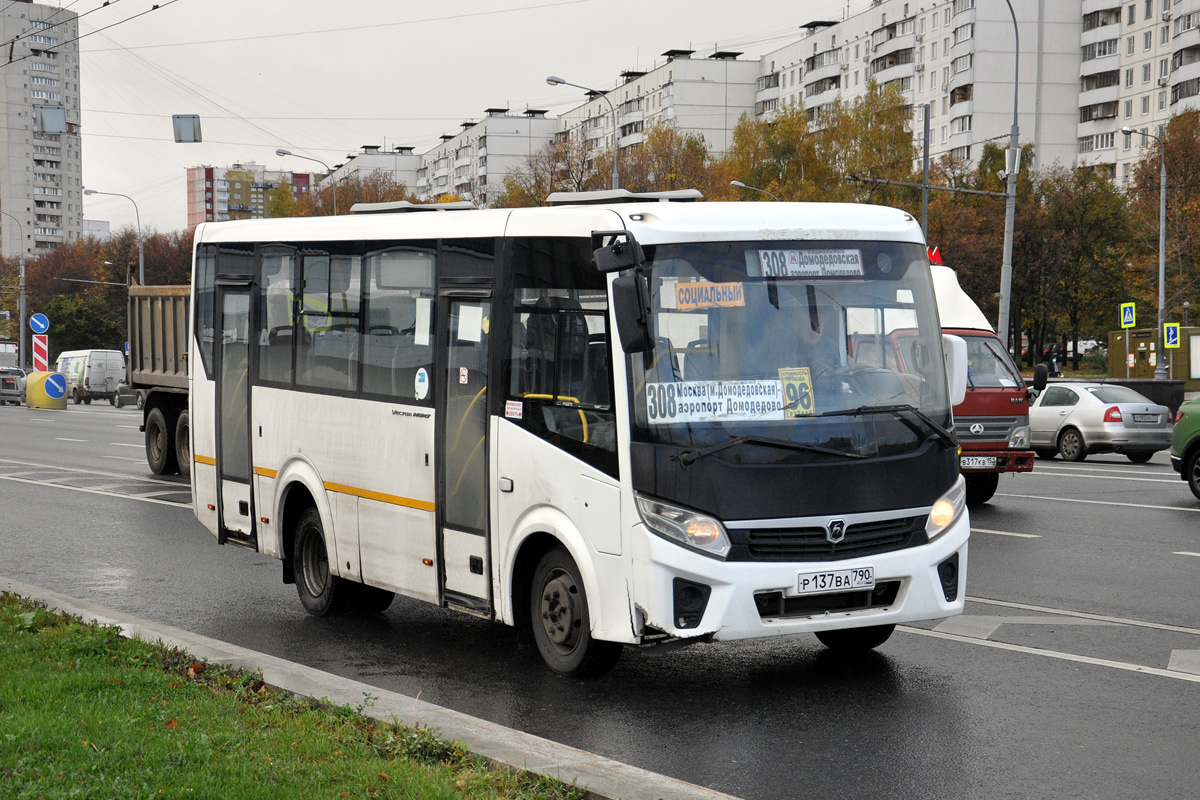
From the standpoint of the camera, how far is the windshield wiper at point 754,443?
22.7 feet

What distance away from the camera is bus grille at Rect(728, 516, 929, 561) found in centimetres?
696

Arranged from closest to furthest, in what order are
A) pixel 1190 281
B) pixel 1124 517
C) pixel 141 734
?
pixel 141 734
pixel 1124 517
pixel 1190 281

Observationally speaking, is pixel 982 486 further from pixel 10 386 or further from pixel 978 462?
pixel 10 386

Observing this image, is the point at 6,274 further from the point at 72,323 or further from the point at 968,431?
the point at 968,431

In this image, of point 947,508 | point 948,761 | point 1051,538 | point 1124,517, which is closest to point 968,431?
point 1124,517

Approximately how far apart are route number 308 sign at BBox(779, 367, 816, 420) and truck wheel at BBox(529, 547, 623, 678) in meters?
1.32

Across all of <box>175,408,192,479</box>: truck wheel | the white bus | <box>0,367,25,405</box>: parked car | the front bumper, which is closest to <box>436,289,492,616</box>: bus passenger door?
the white bus

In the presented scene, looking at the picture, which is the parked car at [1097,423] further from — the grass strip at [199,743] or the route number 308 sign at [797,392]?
the grass strip at [199,743]

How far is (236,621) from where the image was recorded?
9.67 meters

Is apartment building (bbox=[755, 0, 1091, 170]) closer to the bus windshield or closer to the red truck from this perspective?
the red truck

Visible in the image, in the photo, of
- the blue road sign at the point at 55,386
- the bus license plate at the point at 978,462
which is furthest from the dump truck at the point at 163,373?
the blue road sign at the point at 55,386

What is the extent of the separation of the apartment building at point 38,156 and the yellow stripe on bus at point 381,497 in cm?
15945

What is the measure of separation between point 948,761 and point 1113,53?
9476 cm

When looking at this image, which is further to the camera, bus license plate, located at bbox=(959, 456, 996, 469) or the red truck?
the red truck
